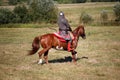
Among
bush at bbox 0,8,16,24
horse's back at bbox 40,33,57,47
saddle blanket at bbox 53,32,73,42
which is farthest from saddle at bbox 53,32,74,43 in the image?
bush at bbox 0,8,16,24

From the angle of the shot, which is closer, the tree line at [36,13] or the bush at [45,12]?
the tree line at [36,13]

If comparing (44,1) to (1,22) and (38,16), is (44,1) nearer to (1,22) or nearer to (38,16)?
(38,16)

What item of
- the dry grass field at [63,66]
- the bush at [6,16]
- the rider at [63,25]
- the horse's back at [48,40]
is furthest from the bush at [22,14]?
the horse's back at [48,40]

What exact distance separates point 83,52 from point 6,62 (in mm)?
5993

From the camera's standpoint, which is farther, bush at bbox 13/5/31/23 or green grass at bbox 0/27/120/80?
bush at bbox 13/5/31/23

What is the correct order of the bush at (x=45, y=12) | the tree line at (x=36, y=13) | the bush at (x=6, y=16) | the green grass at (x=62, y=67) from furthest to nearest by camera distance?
the bush at (x=45, y=12) < the tree line at (x=36, y=13) < the bush at (x=6, y=16) < the green grass at (x=62, y=67)

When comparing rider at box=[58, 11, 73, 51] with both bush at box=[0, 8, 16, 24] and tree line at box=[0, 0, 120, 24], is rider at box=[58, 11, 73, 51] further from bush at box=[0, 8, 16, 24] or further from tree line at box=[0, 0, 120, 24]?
tree line at box=[0, 0, 120, 24]

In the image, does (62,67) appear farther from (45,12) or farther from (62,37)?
(45,12)

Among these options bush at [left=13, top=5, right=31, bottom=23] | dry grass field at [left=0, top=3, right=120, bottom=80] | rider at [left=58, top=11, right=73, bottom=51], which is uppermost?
rider at [left=58, top=11, right=73, bottom=51]

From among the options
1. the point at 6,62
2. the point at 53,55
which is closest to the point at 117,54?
the point at 53,55

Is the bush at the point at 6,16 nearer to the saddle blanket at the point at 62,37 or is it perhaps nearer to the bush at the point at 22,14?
the bush at the point at 22,14

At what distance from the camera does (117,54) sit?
18953 millimetres

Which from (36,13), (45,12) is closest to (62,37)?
(45,12)

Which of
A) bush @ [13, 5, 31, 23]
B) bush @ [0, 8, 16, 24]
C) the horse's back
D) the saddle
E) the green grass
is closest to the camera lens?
the green grass
